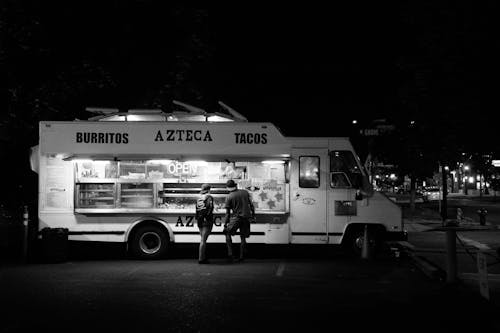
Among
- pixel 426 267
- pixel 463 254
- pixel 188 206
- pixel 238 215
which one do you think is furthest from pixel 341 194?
pixel 463 254

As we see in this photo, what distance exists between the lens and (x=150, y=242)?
15.0 m

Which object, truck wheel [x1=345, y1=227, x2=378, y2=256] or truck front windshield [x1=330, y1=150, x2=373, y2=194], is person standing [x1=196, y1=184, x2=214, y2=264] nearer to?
truck front windshield [x1=330, y1=150, x2=373, y2=194]

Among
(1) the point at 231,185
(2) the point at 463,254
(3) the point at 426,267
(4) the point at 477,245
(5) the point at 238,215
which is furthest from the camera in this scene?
(4) the point at 477,245

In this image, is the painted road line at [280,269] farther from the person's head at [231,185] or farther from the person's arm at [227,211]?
the person's head at [231,185]

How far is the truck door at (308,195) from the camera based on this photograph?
14.9 meters

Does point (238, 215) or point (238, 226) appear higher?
point (238, 215)

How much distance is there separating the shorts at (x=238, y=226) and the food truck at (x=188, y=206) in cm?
71

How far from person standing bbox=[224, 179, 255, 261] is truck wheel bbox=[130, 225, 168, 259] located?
1.65m

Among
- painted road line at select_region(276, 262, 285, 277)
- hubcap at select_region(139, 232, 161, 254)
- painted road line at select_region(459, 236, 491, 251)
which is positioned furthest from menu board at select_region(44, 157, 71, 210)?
painted road line at select_region(459, 236, 491, 251)

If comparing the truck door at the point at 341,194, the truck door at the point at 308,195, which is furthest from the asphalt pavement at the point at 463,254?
the truck door at the point at 308,195

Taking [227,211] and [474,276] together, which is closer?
[474,276]

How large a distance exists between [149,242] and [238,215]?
2.33m

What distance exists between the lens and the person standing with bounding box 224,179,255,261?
14.1 meters

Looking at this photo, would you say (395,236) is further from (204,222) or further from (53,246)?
(53,246)
